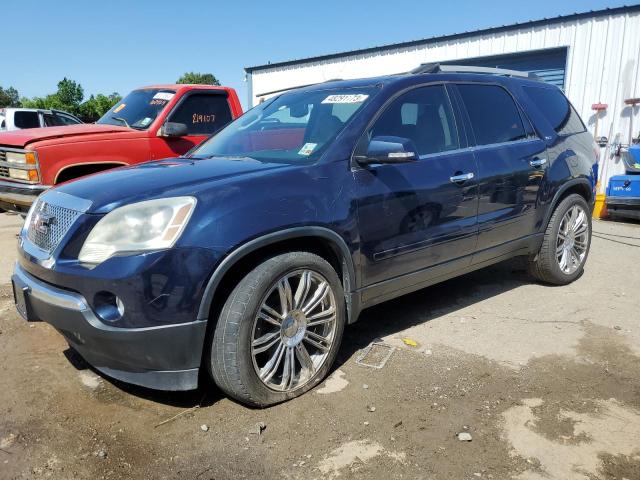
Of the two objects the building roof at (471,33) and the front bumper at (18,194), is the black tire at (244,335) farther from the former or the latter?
the building roof at (471,33)

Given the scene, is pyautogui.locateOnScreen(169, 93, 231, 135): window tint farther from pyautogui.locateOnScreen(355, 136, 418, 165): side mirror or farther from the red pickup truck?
pyautogui.locateOnScreen(355, 136, 418, 165): side mirror

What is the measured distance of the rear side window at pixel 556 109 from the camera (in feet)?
15.9

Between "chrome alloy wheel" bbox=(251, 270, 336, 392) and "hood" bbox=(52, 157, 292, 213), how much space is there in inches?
25.3

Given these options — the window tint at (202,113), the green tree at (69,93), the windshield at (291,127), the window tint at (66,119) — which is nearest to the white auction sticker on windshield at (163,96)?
the window tint at (202,113)

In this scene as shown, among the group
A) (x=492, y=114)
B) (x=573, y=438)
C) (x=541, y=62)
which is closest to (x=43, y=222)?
(x=573, y=438)

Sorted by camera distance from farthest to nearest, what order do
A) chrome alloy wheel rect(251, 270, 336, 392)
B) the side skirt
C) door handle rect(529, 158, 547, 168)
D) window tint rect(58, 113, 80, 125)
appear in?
window tint rect(58, 113, 80, 125)
door handle rect(529, 158, 547, 168)
the side skirt
chrome alloy wheel rect(251, 270, 336, 392)

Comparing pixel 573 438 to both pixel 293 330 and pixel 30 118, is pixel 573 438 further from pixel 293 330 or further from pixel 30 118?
pixel 30 118

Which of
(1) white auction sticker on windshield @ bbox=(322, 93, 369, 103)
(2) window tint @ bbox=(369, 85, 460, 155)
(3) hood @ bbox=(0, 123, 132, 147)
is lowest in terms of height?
(3) hood @ bbox=(0, 123, 132, 147)

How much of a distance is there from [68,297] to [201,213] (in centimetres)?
78

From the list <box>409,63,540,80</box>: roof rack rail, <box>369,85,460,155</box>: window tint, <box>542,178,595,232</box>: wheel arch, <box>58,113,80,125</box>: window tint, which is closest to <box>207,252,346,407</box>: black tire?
<box>369,85,460,155</box>: window tint

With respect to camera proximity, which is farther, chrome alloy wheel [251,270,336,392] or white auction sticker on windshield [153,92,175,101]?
white auction sticker on windshield [153,92,175,101]

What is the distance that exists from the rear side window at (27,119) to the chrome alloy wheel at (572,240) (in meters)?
13.5

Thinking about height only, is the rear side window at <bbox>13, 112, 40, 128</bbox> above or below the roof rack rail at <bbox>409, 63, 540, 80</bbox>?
below

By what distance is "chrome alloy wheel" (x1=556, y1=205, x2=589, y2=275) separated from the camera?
5047mm
